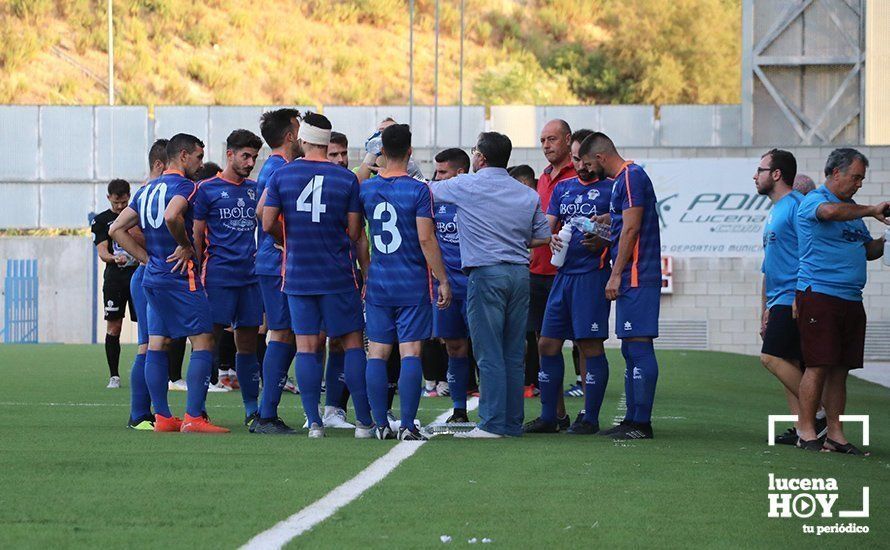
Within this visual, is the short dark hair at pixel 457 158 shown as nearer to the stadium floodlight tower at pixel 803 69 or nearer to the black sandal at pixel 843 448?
the black sandal at pixel 843 448

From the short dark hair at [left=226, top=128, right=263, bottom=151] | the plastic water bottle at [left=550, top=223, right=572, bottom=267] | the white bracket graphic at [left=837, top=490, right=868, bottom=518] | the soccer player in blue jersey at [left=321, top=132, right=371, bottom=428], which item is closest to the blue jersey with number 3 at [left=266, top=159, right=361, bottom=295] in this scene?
the soccer player in blue jersey at [left=321, top=132, right=371, bottom=428]

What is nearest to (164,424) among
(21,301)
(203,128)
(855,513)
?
(855,513)

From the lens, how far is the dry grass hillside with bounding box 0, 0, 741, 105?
6450cm

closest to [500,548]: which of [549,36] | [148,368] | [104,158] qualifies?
[148,368]

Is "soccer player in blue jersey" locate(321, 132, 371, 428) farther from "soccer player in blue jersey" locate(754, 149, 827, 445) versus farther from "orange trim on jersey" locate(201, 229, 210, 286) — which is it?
"soccer player in blue jersey" locate(754, 149, 827, 445)

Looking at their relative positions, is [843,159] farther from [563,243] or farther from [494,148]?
[494,148]

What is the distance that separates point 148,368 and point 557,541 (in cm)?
480

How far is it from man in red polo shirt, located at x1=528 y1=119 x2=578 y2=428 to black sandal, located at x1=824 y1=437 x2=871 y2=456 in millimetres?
2012

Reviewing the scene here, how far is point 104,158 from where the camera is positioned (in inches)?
1431

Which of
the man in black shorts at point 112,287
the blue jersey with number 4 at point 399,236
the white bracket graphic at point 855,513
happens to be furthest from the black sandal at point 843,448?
the man in black shorts at point 112,287

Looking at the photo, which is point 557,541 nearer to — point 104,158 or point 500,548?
point 500,548

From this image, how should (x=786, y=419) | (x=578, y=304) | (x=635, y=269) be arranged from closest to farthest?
(x=635, y=269)
(x=578, y=304)
(x=786, y=419)

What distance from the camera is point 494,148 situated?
9.59 meters

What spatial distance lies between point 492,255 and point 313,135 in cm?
135
